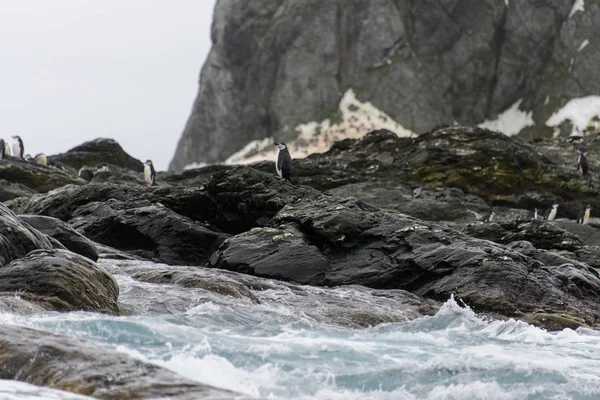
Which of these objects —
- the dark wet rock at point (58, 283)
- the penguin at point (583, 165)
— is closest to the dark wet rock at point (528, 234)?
the dark wet rock at point (58, 283)

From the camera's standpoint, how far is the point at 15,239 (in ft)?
39.5

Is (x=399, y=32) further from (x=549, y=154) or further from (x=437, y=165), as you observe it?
(x=437, y=165)

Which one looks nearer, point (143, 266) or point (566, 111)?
point (143, 266)

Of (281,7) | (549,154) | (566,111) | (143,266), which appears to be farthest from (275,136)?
(143,266)

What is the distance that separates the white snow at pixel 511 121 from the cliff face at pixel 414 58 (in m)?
0.32

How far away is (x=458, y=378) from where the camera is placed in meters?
8.84

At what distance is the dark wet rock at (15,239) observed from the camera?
1168cm

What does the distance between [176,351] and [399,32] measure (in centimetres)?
10875

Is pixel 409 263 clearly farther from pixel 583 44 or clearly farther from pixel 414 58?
pixel 414 58

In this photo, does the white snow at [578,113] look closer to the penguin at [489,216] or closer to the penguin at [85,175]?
the penguin at [489,216]

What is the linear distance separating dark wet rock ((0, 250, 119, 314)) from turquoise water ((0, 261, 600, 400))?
520 millimetres

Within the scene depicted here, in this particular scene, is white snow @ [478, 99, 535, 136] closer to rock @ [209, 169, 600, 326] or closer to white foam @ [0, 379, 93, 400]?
rock @ [209, 169, 600, 326]

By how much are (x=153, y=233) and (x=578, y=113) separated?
94985mm

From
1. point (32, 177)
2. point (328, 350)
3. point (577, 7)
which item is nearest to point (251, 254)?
point (328, 350)
